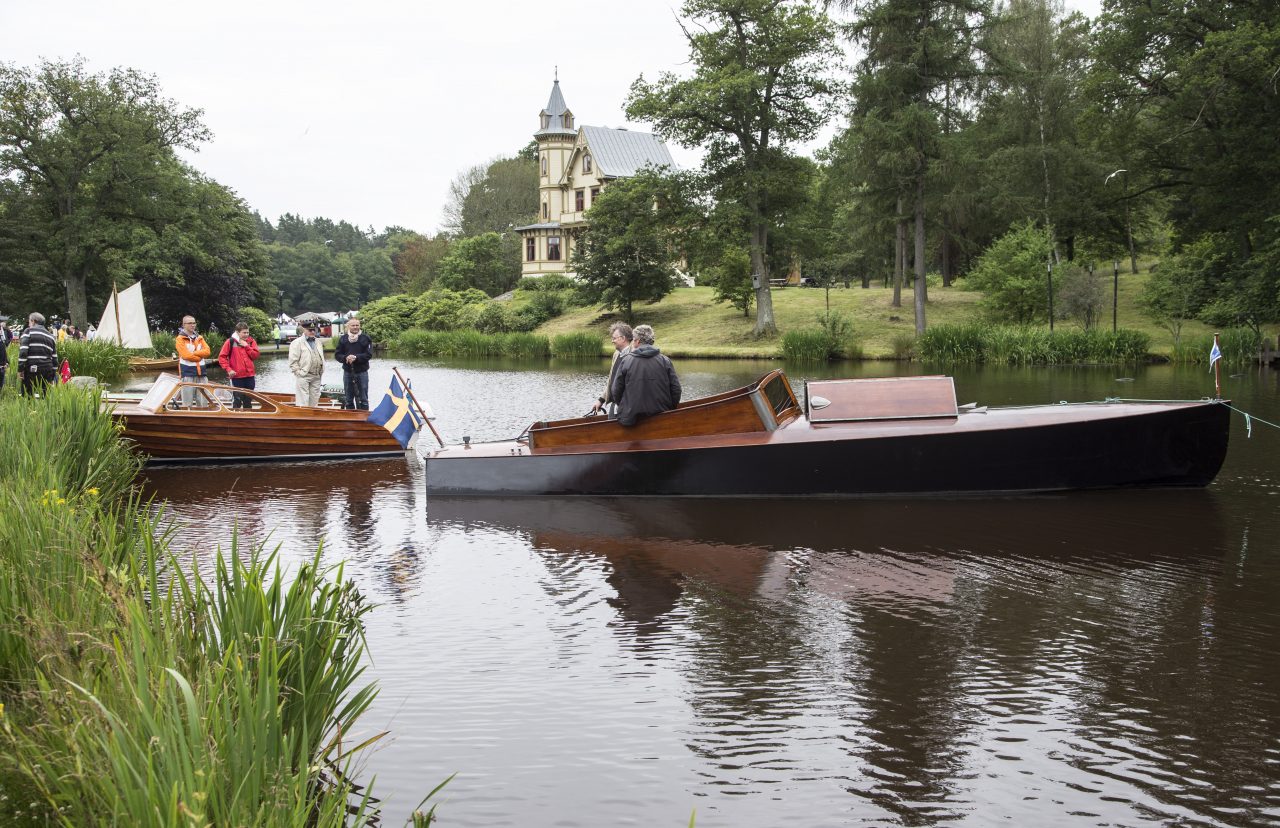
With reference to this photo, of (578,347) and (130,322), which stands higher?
(130,322)

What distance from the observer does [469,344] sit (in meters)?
52.1

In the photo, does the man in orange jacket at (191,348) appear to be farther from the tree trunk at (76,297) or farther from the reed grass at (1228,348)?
the tree trunk at (76,297)

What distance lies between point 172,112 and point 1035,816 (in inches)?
2168

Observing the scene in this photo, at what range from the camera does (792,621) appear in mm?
7699

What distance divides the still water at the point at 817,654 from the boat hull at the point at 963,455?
323 millimetres

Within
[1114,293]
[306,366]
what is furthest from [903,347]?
[306,366]

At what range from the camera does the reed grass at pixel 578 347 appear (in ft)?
152

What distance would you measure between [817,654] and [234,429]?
11.1 metres

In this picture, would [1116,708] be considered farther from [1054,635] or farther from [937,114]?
[937,114]

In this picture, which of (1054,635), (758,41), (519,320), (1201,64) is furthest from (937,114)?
(1054,635)

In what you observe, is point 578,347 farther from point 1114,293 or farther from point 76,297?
point 76,297

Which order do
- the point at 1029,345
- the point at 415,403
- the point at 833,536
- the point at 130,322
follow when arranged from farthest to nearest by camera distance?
the point at 1029,345, the point at 130,322, the point at 415,403, the point at 833,536

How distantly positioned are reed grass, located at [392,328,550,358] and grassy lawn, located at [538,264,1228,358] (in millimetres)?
3760

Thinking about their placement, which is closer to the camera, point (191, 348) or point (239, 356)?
point (239, 356)
